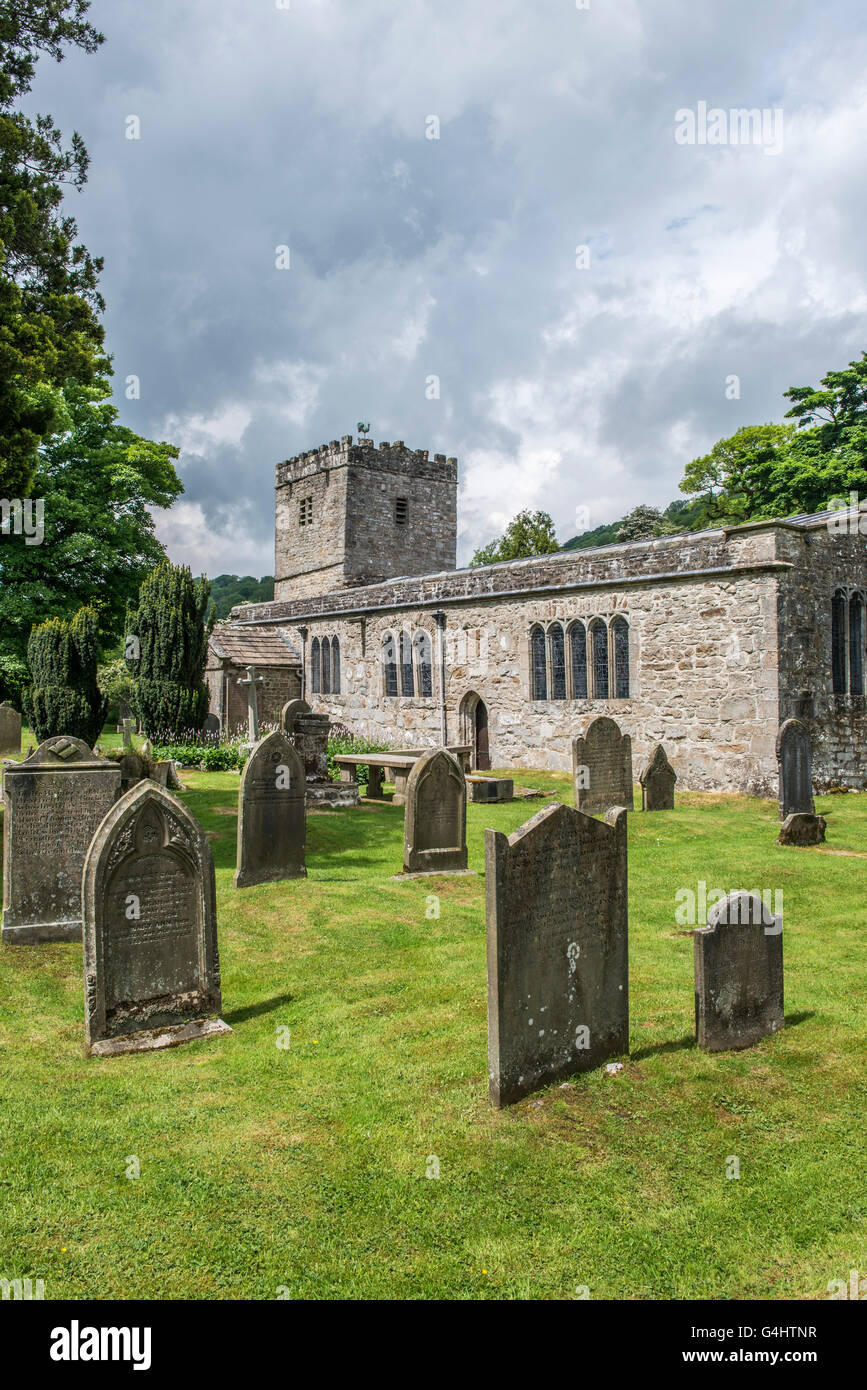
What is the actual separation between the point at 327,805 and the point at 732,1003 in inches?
385

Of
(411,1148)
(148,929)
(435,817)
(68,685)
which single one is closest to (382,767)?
(68,685)

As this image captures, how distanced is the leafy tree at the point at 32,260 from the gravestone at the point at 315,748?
5.33 metres

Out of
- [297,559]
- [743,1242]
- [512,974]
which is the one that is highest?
[297,559]

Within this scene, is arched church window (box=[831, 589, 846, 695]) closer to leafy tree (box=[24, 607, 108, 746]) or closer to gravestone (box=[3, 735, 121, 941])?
gravestone (box=[3, 735, 121, 941])

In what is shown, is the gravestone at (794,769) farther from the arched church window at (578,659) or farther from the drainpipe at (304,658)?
the drainpipe at (304,658)

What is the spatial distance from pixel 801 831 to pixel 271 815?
679 centimetres

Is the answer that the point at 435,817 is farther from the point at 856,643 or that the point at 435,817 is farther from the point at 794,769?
the point at 856,643

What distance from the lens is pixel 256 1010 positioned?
5.84m

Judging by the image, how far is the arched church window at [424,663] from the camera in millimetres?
22000

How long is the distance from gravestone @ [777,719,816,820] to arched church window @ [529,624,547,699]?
24.3 ft

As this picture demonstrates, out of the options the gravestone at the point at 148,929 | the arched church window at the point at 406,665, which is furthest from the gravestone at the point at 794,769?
the arched church window at the point at 406,665
